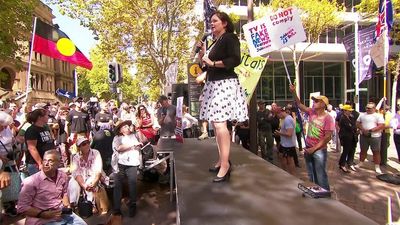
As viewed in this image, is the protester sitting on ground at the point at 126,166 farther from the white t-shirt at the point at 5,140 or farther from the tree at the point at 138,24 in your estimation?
the tree at the point at 138,24

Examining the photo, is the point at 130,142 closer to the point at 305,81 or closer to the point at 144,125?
the point at 144,125

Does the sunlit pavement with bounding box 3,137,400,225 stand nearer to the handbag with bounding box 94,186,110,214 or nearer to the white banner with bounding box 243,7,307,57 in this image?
the handbag with bounding box 94,186,110,214

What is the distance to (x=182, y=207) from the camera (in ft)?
10.2

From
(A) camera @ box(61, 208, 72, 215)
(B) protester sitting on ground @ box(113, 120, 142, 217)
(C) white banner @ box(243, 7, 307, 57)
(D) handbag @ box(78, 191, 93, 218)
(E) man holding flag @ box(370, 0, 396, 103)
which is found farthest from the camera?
(E) man holding flag @ box(370, 0, 396, 103)

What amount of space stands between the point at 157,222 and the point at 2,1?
42.7ft

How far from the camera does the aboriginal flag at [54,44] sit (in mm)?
10078

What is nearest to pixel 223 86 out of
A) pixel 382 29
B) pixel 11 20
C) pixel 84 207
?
pixel 84 207

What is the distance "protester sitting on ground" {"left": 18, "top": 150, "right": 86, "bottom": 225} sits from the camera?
409cm

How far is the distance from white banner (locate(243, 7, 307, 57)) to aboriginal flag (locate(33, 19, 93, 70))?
5503 mm

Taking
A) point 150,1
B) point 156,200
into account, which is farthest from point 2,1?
point 156,200

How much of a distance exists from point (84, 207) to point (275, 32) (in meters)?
4.69

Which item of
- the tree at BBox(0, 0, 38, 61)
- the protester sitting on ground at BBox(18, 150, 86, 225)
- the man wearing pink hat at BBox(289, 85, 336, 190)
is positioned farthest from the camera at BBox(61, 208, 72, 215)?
the tree at BBox(0, 0, 38, 61)

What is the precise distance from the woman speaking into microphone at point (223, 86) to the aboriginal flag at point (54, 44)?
7.43m

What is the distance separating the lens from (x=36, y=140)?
6.23 m
